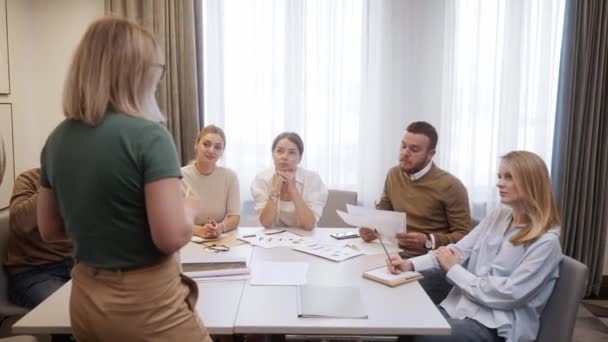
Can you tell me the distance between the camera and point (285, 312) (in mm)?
A: 1524

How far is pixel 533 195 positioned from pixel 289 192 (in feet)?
4.39

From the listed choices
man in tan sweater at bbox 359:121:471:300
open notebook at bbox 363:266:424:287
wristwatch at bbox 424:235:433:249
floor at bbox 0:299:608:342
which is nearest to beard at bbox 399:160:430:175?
man in tan sweater at bbox 359:121:471:300

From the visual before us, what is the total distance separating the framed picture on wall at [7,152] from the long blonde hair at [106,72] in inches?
82.4

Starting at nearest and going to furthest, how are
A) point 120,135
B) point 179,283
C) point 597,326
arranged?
point 120,135, point 179,283, point 597,326

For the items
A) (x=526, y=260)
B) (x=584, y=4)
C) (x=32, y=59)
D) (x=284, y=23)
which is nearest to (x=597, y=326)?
(x=526, y=260)

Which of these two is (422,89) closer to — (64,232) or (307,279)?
(307,279)

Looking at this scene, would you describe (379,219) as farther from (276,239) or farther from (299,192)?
(299,192)

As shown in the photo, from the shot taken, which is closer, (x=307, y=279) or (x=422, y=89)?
(x=307, y=279)

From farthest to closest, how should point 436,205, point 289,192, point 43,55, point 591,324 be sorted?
point 43,55
point 591,324
point 289,192
point 436,205

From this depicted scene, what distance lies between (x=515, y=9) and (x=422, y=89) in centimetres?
83

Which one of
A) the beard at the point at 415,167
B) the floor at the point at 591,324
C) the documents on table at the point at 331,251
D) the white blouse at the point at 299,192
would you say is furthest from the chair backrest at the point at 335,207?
the floor at the point at 591,324

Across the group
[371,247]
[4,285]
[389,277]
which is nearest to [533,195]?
[389,277]

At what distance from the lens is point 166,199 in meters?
1.08

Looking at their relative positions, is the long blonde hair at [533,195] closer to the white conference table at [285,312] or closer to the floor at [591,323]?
the white conference table at [285,312]
